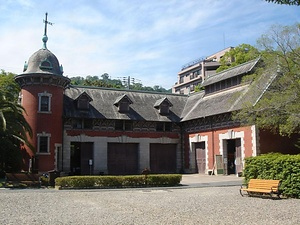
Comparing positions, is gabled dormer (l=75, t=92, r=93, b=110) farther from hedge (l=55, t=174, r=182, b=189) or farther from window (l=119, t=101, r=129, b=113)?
hedge (l=55, t=174, r=182, b=189)

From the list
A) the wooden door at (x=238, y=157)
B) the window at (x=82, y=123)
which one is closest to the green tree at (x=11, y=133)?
the window at (x=82, y=123)

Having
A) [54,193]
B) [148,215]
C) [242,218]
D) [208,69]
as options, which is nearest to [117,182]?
[54,193]

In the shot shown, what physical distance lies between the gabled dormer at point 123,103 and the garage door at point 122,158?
3299mm

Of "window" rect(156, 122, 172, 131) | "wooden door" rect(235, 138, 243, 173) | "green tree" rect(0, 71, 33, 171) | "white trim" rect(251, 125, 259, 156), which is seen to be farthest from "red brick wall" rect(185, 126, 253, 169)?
"green tree" rect(0, 71, 33, 171)

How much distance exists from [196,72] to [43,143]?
6267 cm

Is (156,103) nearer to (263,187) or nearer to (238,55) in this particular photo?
(238,55)

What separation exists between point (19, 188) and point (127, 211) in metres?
10.7

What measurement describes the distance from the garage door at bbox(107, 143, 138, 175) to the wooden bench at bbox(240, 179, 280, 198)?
18.2m

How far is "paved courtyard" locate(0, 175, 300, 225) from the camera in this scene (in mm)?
10276

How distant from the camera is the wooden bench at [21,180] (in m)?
20.5

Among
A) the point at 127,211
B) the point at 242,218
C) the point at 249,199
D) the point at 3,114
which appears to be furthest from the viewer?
the point at 3,114

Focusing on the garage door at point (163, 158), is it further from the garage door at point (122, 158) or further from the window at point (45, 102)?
the window at point (45, 102)

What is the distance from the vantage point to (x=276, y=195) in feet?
52.4

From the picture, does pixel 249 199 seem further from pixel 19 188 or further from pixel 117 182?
pixel 19 188
